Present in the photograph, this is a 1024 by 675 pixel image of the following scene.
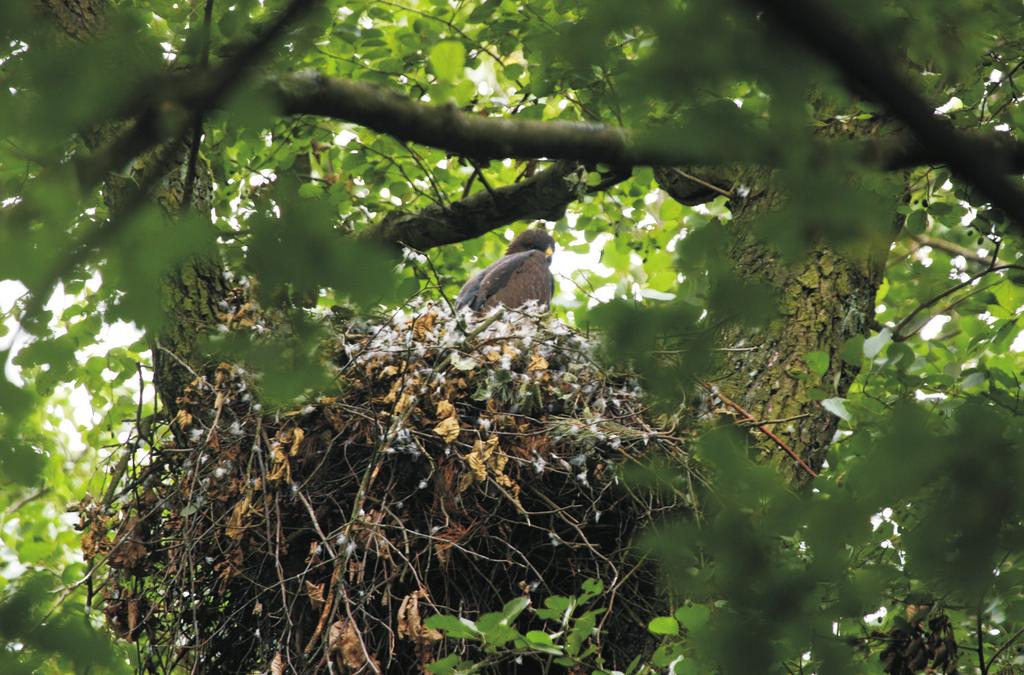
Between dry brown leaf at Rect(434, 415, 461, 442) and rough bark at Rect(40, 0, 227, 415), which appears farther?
rough bark at Rect(40, 0, 227, 415)

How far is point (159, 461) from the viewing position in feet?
12.4

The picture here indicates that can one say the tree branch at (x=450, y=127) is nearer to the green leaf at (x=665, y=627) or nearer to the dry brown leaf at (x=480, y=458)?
the green leaf at (x=665, y=627)

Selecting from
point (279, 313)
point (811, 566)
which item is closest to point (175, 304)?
point (279, 313)

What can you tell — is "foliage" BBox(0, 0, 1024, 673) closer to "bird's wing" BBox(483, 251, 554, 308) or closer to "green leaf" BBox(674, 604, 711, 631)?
"green leaf" BBox(674, 604, 711, 631)

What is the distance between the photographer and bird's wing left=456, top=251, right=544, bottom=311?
19.4 feet

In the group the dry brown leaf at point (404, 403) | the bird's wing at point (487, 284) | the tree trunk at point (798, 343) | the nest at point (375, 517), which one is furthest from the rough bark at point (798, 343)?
the bird's wing at point (487, 284)

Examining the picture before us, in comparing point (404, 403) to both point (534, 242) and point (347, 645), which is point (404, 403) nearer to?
point (347, 645)

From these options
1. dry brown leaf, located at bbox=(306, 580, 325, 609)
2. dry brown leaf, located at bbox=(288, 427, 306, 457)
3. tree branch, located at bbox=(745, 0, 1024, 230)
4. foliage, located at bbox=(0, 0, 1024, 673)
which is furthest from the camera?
dry brown leaf, located at bbox=(288, 427, 306, 457)

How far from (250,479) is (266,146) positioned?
2760 mm

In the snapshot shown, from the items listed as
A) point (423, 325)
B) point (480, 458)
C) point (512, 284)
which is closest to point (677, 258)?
point (480, 458)

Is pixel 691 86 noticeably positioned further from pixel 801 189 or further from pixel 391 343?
pixel 391 343

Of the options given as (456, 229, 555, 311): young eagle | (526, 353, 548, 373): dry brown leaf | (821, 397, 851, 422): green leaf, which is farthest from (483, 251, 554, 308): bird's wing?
(821, 397, 851, 422): green leaf

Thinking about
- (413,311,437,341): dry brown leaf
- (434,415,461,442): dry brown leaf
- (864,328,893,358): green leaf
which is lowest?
(864,328,893,358): green leaf

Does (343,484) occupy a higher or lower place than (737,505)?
higher
